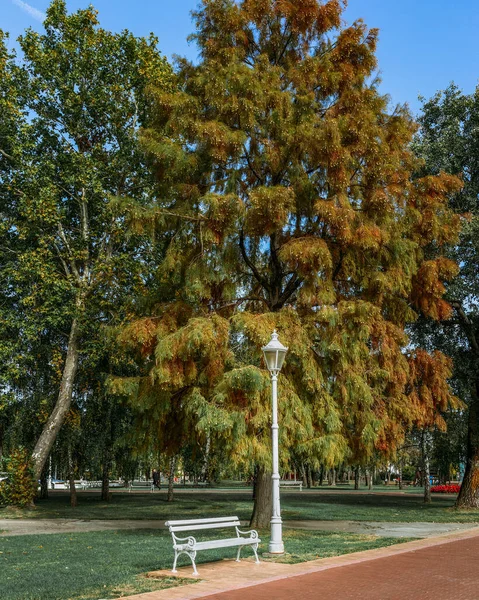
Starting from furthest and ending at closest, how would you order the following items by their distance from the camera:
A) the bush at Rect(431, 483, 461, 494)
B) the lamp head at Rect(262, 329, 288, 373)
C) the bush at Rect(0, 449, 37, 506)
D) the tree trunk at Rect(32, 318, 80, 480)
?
the bush at Rect(431, 483, 461, 494) → the tree trunk at Rect(32, 318, 80, 480) → the bush at Rect(0, 449, 37, 506) → the lamp head at Rect(262, 329, 288, 373)

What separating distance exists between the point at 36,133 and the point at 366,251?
557 inches

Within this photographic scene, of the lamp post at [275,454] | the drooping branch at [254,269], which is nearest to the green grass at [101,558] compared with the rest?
the lamp post at [275,454]

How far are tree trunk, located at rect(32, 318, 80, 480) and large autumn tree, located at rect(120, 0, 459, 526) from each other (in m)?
7.96

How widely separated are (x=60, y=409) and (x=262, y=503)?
9851 mm

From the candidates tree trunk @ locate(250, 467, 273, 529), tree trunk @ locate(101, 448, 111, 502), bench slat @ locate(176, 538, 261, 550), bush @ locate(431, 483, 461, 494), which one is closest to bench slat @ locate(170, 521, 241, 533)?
bench slat @ locate(176, 538, 261, 550)

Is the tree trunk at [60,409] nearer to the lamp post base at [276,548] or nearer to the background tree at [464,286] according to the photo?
the background tree at [464,286]

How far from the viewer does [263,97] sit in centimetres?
1593

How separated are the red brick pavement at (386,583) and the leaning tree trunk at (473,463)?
12.9m

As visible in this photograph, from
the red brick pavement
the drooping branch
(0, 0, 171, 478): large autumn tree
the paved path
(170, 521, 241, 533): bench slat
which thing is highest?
(0, 0, 171, 478): large autumn tree

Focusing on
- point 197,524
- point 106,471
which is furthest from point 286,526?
point 106,471

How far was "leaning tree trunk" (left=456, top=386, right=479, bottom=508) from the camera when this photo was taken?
23516mm

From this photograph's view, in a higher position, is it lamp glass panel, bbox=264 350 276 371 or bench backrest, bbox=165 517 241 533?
lamp glass panel, bbox=264 350 276 371

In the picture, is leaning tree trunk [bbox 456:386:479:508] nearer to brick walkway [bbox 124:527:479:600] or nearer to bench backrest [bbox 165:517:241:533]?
brick walkway [bbox 124:527:479:600]

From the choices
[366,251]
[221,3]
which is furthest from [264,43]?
[366,251]
